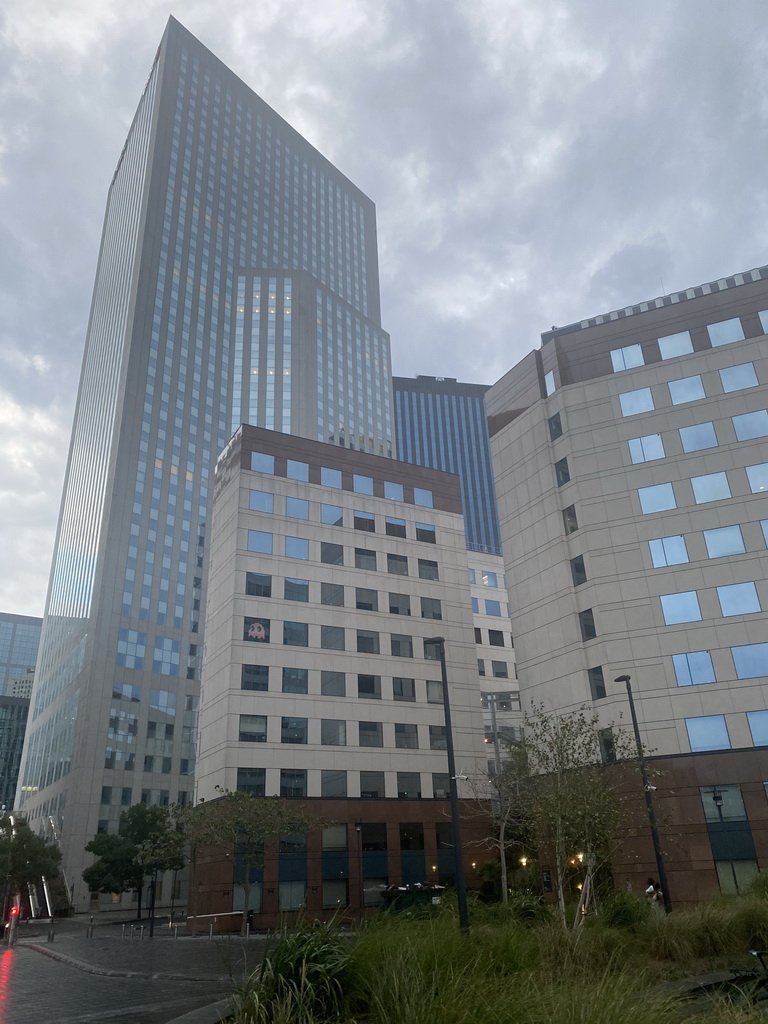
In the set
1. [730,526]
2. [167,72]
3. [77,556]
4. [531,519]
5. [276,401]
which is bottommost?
[730,526]

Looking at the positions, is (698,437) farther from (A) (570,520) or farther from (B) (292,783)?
(B) (292,783)

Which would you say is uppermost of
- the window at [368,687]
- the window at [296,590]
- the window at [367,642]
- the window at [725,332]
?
the window at [725,332]

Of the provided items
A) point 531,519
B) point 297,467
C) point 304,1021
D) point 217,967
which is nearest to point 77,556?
point 297,467

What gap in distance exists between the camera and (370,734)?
60.3 meters

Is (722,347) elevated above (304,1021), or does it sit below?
above

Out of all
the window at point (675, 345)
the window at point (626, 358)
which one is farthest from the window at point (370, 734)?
the window at point (675, 345)

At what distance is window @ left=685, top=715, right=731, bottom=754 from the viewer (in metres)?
43.6

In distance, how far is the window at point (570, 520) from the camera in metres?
52.2

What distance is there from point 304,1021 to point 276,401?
147118mm

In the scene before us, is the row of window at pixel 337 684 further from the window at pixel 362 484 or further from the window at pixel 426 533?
the window at pixel 362 484

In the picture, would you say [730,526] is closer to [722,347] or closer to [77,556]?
[722,347]

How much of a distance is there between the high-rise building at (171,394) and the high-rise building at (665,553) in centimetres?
7130

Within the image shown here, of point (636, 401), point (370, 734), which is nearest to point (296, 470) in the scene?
point (370, 734)

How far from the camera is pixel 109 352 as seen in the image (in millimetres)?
146250
